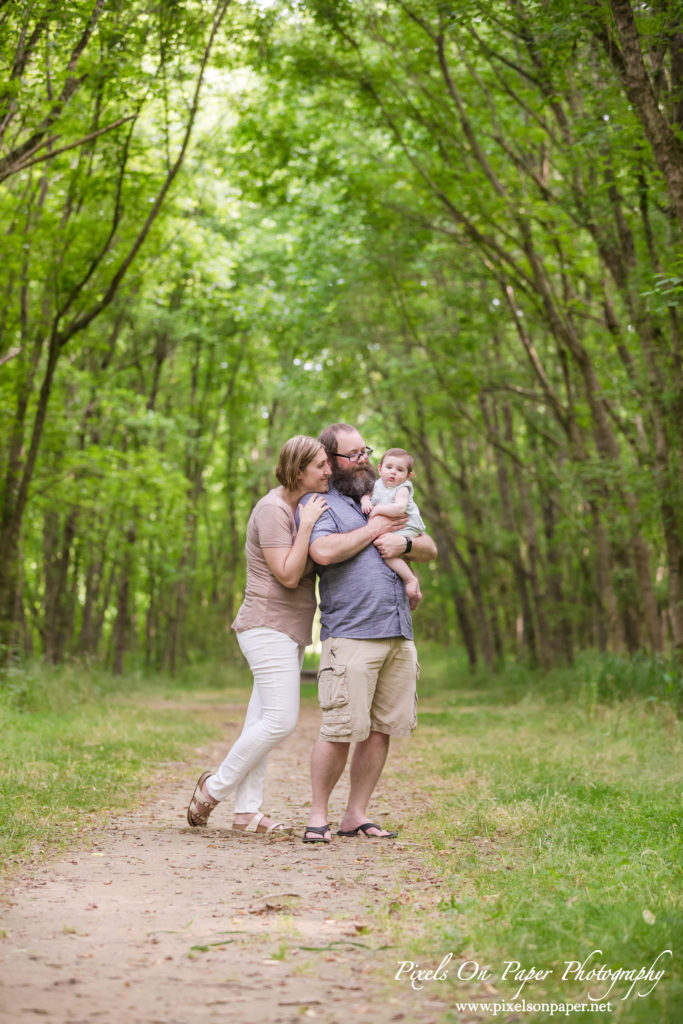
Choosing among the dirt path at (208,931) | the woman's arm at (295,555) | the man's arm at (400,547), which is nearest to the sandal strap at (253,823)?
the dirt path at (208,931)

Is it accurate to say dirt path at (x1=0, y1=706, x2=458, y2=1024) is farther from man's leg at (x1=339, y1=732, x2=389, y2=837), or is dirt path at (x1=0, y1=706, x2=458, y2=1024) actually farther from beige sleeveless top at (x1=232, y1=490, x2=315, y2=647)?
beige sleeveless top at (x1=232, y1=490, x2=315, y2=647)

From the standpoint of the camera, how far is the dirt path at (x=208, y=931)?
117 inches

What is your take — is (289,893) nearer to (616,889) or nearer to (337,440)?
(616,889)

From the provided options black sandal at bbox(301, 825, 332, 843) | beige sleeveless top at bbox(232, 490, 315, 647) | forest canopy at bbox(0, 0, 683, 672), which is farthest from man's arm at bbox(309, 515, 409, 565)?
forest canopy at bbox(0, 0, 683, 672)

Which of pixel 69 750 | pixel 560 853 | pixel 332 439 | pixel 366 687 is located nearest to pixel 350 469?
pixel 332 439

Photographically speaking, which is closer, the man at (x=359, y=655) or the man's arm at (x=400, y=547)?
the man at (x=359, y=655)

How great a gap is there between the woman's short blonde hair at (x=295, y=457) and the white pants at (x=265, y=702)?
90 cm

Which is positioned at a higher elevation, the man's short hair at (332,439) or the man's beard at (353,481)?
the man's short hair at (332,439)

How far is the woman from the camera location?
5.66 meters

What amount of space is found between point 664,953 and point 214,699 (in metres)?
16.8

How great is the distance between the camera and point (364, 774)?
577cm

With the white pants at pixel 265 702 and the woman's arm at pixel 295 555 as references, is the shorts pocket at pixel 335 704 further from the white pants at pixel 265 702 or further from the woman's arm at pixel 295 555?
the woman's arm at pixel 295 555

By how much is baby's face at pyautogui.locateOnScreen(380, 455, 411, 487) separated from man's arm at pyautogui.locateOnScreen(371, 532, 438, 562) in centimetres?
36

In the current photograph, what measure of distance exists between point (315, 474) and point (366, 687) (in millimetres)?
1284
